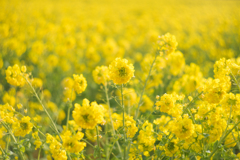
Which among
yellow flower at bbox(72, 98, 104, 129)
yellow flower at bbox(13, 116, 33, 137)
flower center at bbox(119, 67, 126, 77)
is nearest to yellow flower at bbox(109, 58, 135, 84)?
flower center at bbox(119, 67, 126, 77)

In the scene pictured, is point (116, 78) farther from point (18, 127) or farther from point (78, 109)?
point (18, 127)

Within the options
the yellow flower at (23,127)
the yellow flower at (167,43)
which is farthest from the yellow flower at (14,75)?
the yellow flower at (167,43)

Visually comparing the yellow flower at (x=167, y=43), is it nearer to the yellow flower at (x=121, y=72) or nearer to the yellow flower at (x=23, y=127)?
the yellow flower at (x=121, y=72)

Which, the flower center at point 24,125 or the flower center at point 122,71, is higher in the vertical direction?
the flower center at point 122,71

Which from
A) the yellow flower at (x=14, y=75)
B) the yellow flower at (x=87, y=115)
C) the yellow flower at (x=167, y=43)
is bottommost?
the yellow flower at (x=87, y=115)

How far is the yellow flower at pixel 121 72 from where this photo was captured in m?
1.36

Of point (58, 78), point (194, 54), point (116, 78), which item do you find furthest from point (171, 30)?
point (116, 78)

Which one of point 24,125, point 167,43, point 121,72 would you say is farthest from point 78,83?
point 167,43

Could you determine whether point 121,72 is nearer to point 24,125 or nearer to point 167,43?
point 167,43

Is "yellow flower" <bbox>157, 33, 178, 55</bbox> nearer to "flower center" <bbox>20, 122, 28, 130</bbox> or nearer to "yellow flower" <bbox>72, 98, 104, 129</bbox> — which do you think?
"yellow flower" <bbox>72, 98, 104, 129</bbox>

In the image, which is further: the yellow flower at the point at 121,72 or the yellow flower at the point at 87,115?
the yellow flower at the point at 121,72

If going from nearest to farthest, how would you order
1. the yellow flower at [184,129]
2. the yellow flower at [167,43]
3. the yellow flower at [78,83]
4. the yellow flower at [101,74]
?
the yellow flower at [184,129], the yellow flower at [78,83], the yellow flower at [167,43], the yellow flower at [101,74]

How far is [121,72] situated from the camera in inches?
54.4

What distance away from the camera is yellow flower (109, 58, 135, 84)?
4.46 ft
